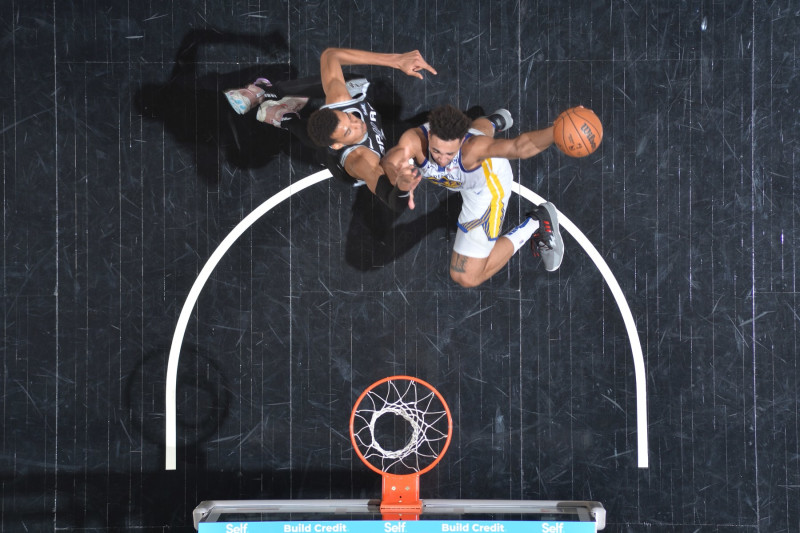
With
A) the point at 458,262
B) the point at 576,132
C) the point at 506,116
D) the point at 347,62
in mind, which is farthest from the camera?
the point at 506,116

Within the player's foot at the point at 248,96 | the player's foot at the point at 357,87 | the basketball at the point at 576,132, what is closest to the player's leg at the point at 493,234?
the basketball at the point at 576,132

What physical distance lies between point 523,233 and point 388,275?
4.08 ft

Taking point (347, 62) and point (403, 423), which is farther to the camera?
point (403, 423)

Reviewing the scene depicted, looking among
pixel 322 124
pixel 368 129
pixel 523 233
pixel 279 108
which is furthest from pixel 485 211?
pixel 279 108

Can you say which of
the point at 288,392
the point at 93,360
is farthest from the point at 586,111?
the point at 93,360

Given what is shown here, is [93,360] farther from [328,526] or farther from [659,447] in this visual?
[659,447]

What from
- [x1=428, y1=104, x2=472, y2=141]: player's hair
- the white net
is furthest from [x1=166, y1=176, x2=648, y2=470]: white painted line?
the white net

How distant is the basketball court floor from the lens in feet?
18.2

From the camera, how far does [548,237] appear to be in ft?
17.4

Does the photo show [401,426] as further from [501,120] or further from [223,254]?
[501,120]

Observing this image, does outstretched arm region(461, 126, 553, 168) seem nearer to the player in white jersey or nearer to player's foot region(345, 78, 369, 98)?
the player in white jersey

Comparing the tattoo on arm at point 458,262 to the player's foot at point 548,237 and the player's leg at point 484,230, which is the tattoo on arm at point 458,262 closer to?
the player's leg at point 484,230

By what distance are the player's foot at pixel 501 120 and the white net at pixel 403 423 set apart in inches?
92.4

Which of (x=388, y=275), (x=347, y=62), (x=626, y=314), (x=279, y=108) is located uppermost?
(x=347, y=62)
